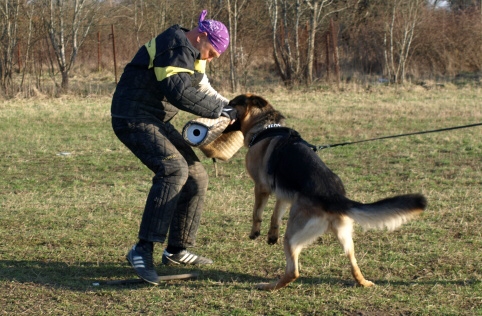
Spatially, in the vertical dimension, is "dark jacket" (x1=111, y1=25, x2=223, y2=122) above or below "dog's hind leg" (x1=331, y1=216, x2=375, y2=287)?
above

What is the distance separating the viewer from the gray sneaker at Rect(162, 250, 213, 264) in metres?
4.88

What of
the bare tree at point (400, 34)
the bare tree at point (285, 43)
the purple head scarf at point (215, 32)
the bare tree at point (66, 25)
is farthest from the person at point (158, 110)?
the bare tree at point (400, 34)

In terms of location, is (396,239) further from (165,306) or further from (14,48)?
(14,48)

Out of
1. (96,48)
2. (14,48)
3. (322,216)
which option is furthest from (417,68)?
(322,216)

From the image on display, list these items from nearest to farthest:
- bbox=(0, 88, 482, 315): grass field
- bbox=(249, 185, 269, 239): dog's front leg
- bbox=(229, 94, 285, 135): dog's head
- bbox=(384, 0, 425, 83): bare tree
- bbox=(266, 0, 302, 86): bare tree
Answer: bbox=(0, 88, 482, 315): grass field < bbox=(249, 185, 269, 239): dog's front leg < bbox=(229, 94, 285, 135): dog's head < bbox=(266, 0, 302, 86): bare tree < bbox=(384, 0, 425, 83): bare tree

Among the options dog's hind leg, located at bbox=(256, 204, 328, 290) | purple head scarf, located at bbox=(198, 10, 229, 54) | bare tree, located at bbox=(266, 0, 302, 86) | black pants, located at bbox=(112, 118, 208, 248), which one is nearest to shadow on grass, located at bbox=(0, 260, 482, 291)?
dog's hind leg, located at bbox=(256, 204, 328, 290)

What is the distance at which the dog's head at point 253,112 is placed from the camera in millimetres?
5168

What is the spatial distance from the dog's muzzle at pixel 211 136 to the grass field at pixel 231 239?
0.82 m

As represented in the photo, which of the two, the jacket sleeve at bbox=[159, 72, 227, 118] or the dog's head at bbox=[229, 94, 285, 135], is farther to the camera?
the dog's head at bbox=[229, 94, 285, 135]

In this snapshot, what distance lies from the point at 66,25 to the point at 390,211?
17.6m

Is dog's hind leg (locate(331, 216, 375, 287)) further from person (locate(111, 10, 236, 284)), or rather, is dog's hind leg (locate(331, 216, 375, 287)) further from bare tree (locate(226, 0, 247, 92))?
bare tree (locate(226, 0, 247, 92))

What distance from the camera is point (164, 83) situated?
13.8ft

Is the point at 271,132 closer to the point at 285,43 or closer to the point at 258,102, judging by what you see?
the point at 258,102

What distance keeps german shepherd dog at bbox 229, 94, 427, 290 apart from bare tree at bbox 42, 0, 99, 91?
1451cm
